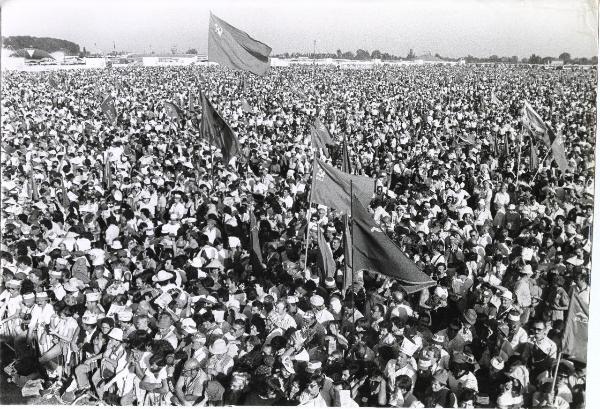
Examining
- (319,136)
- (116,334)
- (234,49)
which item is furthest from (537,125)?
(116,334)

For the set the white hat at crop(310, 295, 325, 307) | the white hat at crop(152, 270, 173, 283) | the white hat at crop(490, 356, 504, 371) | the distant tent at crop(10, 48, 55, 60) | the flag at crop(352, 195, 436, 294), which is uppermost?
the distant tent at crop(10, 48, 55, 60)

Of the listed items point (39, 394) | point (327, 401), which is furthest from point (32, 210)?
point (327, 401)

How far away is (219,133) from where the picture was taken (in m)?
A: 11.3

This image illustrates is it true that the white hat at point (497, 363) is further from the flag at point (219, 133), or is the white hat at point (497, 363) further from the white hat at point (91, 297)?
the flag at point (219, 133)

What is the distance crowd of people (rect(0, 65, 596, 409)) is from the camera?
6215 mm

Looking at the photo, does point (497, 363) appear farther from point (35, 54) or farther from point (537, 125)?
point (35, 54)

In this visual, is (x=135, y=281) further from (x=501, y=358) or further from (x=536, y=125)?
(x=536, y=125)

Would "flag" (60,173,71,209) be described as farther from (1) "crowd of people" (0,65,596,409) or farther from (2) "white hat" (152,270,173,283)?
(2) "white hat" (152,270,173,283)

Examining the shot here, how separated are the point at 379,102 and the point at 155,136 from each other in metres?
13.3

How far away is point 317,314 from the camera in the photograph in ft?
23.5

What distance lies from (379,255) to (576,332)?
2052 millimetres

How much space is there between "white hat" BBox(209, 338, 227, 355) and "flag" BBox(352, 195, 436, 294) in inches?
64.6

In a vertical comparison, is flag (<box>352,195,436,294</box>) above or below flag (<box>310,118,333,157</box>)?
below

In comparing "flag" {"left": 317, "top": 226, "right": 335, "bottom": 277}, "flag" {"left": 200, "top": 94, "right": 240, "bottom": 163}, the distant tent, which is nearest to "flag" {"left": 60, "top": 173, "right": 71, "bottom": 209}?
"flag" {"left": 200, "top": 94, "right": 240, "bottom": 163}
